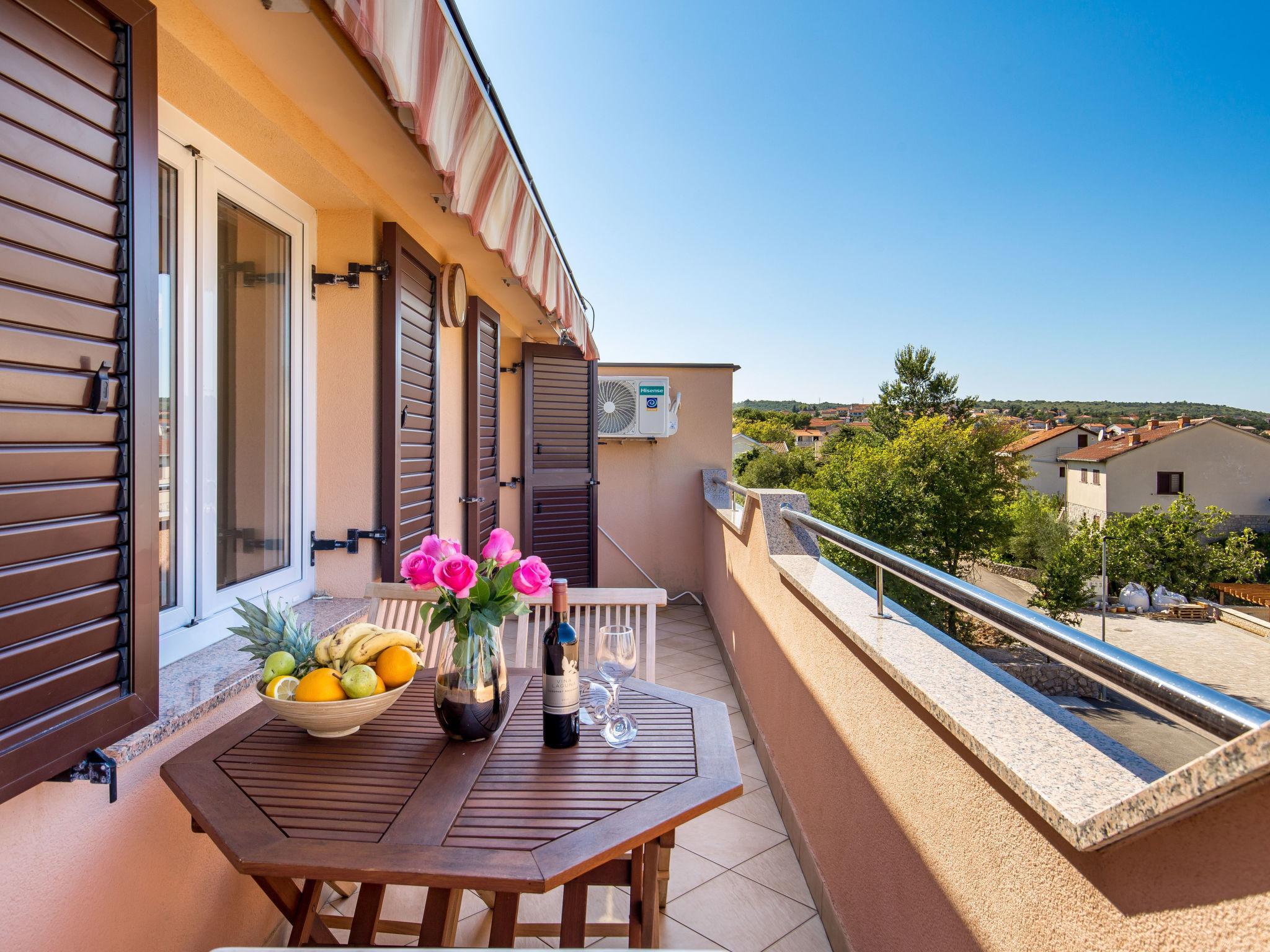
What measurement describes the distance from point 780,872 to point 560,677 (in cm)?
123

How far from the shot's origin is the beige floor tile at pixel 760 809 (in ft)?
7.55

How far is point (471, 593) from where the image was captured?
4.15ft

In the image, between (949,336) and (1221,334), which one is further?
(949,336)

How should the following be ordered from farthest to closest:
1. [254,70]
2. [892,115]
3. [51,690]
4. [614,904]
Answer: [892,115] → [614,904] → [254,70] → [51,690]

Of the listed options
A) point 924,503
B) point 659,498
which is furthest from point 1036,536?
point 659,498

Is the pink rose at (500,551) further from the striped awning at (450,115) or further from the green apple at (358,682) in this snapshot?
the striped awning at (450,115)

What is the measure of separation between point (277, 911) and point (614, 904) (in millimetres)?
867

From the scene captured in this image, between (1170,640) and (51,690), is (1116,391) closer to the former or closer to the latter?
(1170,640)

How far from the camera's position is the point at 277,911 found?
69.2 inches

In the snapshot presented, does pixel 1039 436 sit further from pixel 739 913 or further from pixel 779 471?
pixel 739 913

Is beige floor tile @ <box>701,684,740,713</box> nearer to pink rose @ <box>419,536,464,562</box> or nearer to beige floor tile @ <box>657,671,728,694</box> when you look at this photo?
beige floor tile @ <box>657,671,728,694</box>

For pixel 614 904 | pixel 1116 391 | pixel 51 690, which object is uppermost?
pixel 1116 391

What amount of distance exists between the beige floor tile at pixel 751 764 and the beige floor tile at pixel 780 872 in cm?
46

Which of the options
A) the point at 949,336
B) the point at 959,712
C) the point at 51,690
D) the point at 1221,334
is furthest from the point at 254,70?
the point at 949,336
